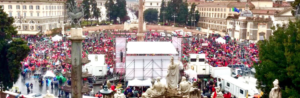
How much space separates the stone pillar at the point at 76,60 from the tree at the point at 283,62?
7151 millimetres

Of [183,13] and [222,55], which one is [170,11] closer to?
[183,13]

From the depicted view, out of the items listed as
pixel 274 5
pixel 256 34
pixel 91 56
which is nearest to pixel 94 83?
pixel 91 56

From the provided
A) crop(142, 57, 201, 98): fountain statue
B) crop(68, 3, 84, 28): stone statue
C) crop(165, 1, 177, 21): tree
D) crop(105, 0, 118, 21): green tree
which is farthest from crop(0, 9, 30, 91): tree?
crop(165, 1, 177, 21): tree

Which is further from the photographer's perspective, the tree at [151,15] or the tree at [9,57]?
the tree at [151,15]

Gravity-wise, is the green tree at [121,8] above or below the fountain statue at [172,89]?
above

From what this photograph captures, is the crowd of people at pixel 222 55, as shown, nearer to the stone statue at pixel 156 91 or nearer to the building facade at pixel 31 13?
the stone statue at pixel 156 91

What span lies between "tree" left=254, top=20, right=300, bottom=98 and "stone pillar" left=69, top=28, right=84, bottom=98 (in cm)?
715

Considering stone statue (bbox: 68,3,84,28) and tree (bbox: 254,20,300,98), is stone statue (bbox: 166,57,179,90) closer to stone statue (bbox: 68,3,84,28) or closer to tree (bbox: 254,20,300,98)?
stone statue (bbox: 68,3,84,28)

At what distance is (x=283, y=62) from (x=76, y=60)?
27.1 feet

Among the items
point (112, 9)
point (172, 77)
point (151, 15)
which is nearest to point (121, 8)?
point (112, 9)

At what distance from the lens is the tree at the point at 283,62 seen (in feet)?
39.3

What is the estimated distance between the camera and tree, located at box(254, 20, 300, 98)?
12.0m

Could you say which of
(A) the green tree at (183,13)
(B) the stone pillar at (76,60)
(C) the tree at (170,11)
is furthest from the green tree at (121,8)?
(B) the stone pillar at (76,60)

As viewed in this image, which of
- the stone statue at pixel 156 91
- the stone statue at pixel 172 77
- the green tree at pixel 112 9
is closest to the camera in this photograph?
the stone statue at pixel 156 91
